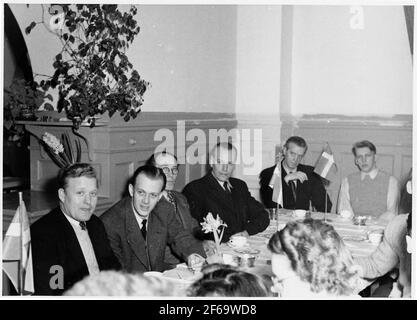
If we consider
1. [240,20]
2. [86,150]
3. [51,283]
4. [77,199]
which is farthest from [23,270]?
[240,20]

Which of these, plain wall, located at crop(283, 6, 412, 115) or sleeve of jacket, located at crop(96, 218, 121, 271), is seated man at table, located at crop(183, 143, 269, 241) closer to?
sleeve of jacket, located at crop(96, 218, 121, 271)

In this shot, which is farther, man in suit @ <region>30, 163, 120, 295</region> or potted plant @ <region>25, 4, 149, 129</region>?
potted plant @ <region>25, 4, 149, 129</region>

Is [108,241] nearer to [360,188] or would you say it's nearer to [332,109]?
[360,188]

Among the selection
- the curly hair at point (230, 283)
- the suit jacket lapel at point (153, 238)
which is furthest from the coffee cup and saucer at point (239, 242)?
the curly hair at point (230, 283)

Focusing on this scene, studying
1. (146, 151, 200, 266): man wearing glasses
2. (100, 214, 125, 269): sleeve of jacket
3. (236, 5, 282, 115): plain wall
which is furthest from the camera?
(236, 5, 282, 115): plain wall

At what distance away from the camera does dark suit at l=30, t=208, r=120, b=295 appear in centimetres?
231

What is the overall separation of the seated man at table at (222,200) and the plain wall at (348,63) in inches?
56.8

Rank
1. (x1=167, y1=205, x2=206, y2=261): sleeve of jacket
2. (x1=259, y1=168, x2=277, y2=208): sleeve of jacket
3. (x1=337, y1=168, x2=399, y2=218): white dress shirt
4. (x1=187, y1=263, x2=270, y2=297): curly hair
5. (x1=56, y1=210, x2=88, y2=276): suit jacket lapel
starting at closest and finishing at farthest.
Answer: (x1=187, y1=263, x2=270, y2=297): curly hair, (x1=56, y1=210, x2=88, y2=276): suit jacket lapel, (x1=167, y1=205, x2=206, y2=261): sleeve of jacket, (x1=337, y1=168, x2=399, y2=218): white dress shirt, (x1=259, y1=168, x2=277, y2=208): sleeve of jacket

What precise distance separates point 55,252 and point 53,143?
3.81 ft

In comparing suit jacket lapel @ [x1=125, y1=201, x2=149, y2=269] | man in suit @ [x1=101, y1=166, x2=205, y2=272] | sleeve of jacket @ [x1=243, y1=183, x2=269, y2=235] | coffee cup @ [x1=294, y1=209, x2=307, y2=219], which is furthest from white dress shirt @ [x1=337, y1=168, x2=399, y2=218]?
suit jacket lapel @ [x1=125, y1=201, x2=149, y2=269]

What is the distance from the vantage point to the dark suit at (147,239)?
2689 millimetres

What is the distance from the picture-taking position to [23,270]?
2248 millimetres

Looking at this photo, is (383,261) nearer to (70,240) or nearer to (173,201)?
(173,201)

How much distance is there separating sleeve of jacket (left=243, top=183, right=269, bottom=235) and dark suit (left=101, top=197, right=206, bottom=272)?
503mm
